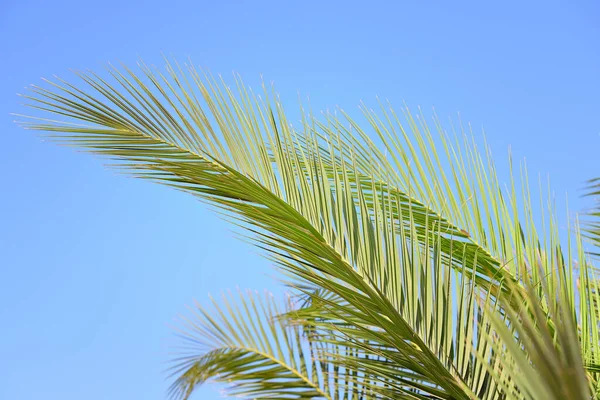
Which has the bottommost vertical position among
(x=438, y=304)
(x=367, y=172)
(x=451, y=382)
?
(x=451, y=382)

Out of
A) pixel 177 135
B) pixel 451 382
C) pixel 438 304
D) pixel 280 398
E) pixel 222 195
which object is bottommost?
pixel 280 398

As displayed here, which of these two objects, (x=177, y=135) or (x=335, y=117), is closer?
(x=177, y=135)

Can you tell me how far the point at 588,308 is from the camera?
1695 mm

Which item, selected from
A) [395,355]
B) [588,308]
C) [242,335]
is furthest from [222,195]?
[242,335]

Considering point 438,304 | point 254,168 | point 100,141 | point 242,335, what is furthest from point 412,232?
point 242,335

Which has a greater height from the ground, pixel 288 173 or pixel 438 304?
pixel 288 173

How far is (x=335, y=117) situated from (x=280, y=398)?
112 cm

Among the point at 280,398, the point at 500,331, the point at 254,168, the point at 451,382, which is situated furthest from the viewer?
the point at 280,398

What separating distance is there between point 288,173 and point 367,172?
2.55 ft

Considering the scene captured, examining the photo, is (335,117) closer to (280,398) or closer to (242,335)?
(280,398)

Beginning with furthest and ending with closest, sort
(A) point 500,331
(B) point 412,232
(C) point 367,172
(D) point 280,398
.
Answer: (D) point 280,398, (C) point 367,172, (B) point 412,232, (A) point 500,331

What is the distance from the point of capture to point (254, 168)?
1519mm

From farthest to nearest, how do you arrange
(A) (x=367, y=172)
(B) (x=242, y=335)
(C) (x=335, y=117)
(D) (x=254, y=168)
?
(B) (x=242, y=335)
(A) (x=367, y=172)
(C) (x=335, y=117)
(D) (x=254, y=168)

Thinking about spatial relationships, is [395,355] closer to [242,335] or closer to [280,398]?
[280,398]
